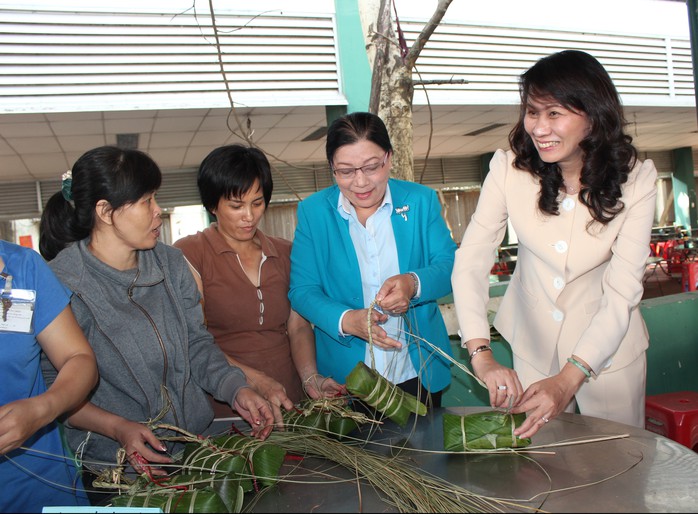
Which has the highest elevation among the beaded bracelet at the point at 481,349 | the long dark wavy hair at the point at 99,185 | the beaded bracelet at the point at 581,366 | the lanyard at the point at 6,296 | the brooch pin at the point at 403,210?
the long dark wavy hair at the point at 99,185

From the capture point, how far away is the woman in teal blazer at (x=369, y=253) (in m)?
2.04

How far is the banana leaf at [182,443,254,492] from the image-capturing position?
4.43ft

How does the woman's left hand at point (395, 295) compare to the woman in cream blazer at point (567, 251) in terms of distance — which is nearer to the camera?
the woman in cream blazer at point (567, 251)

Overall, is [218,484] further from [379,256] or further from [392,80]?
[392,80]

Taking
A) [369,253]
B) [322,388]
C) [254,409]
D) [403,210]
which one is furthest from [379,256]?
[254,409]

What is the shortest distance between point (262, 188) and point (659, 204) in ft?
59.6

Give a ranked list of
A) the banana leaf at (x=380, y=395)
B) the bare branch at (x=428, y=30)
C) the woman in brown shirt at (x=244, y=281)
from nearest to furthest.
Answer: the banana leaf at (x=380, y=395)
the woman in brown shirt at (x=244, y=281)
the bare branch at (x=428, y=30)

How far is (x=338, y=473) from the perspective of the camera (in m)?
1.41

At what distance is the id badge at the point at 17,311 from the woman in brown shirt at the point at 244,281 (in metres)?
0.67

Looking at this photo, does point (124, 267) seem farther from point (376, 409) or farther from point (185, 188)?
point (185, 188)

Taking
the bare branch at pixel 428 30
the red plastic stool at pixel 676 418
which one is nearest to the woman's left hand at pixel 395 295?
the red plastic stool at pixel 676 418

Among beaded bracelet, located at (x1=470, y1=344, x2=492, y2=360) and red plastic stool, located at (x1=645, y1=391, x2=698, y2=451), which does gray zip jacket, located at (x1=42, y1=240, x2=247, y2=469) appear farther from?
red plastic stool, located at (x1=645, y1=391, x2=698, y2=451)

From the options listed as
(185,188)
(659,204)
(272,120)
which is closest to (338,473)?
(272,120)

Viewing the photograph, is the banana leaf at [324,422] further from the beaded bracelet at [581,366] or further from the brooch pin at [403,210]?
the brooch pin at [403,210]
